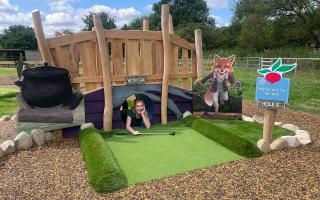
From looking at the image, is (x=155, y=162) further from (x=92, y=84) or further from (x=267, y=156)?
(x=92, y=84)

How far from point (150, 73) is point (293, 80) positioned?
10407 mm

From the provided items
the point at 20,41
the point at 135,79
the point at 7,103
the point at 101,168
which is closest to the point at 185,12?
the point at 20,41

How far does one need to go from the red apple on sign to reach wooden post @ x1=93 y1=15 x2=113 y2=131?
2.79 m

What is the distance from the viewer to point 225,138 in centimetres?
534

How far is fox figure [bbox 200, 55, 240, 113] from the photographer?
695 centimetres

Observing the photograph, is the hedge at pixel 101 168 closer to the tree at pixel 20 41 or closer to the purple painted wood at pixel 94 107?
the purple painted wood at pixel 94 107

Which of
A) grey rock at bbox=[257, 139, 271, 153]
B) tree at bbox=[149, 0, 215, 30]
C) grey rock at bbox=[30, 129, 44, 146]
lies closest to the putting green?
grey rock at bbox=[257, 139, 271, 153]

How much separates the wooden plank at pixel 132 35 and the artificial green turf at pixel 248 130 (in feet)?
6.99

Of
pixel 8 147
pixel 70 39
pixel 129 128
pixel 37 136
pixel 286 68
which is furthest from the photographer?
pixel 129 128

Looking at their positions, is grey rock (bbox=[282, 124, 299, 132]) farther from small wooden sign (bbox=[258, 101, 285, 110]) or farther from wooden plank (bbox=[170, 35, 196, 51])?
wooden plank (bbox=[170, 35, 196, 51])

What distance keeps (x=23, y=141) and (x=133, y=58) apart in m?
2.50

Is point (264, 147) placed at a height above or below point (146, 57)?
below

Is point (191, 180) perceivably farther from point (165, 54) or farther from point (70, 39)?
point (70, 39)

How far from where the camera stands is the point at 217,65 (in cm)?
700
